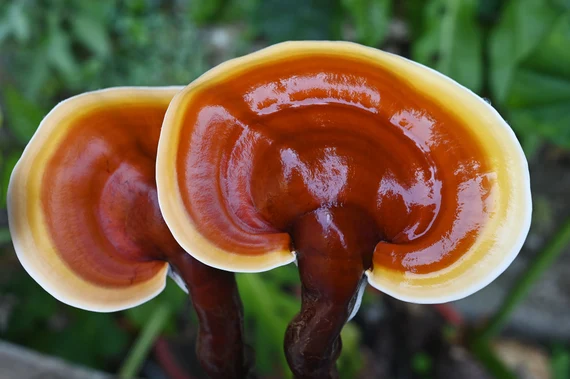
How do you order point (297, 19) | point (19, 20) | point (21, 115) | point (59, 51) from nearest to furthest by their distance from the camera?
point (21, 115)
point (297, 19)
point (19, 20)
point (59, 51)

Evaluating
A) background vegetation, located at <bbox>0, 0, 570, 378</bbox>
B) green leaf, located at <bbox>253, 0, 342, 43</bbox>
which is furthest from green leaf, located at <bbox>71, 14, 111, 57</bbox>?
green leaf, located at <bbox>253, 0, 342, 43</bbox>

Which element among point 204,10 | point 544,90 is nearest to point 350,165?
point 544,90

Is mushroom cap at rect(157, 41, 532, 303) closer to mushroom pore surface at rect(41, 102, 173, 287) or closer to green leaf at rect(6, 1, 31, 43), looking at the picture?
mushroom pore surface at rect(41, 102, 173, 287)

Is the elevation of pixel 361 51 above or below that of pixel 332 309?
above

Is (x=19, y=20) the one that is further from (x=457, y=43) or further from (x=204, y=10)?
(x=457, y=43)

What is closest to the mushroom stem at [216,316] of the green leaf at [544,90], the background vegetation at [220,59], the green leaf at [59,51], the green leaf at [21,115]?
the background vegetation at [220,59]

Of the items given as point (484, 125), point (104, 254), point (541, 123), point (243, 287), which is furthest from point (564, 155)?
point (104, 254)

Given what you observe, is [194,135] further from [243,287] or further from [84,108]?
[243,287]
